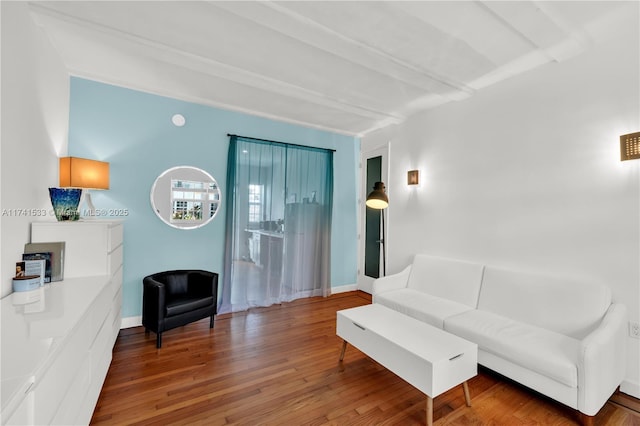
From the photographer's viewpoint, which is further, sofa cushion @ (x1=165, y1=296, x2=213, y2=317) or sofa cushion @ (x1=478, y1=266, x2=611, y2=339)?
sofa cushion @ (x1=165, y1=296, x2=213, y2=317)

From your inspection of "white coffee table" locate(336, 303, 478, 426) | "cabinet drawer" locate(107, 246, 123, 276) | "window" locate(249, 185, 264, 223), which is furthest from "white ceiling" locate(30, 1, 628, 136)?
"white coffee table" locate(336, 303, 478, 426)

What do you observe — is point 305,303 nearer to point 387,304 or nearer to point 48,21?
point 387,304

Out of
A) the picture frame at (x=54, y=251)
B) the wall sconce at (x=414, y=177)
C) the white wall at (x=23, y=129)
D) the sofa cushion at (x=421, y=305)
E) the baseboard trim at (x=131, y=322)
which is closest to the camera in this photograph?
the white wall at (x=23, y=129)

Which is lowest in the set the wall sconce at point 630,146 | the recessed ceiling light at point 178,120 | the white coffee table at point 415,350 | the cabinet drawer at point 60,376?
the white coffee table at point 415,350

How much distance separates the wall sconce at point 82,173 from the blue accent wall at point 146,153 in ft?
1.93

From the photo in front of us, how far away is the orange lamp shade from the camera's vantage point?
2.54 meters

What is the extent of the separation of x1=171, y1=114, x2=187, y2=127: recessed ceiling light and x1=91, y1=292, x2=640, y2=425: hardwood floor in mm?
2536

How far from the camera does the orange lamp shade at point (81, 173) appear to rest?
2.54 metres

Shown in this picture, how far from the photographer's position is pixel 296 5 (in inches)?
77.7

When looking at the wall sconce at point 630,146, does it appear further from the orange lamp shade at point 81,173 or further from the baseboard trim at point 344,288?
the orange lamp shade at point 81,173

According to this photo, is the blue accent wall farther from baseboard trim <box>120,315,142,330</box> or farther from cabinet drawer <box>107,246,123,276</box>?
cabinet drawer <box>107,246,123,276</box>

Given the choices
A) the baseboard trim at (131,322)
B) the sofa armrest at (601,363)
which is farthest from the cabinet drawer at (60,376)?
the sofa armrest at (601,363)

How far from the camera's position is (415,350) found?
1.98 m

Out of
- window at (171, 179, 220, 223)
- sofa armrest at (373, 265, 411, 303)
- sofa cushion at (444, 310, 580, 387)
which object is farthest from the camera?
window at (171, 179, 220, 223)
